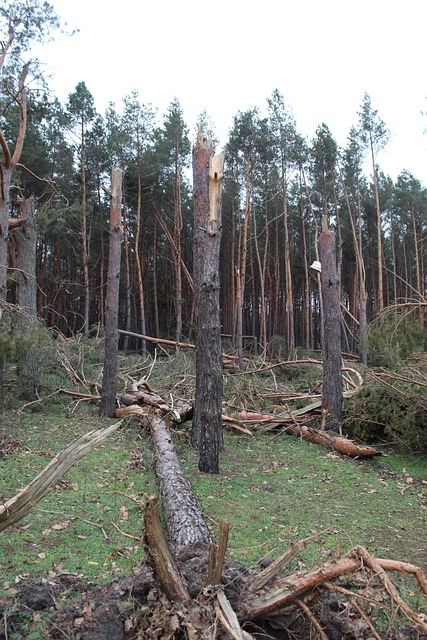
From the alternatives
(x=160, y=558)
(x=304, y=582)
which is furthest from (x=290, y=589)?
(x=160, y=558)

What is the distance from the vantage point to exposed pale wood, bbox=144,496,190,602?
2344mm

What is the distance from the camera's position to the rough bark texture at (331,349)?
834 cm

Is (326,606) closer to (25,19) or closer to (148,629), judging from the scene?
(148,629)

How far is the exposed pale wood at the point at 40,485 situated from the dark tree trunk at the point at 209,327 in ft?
12.7

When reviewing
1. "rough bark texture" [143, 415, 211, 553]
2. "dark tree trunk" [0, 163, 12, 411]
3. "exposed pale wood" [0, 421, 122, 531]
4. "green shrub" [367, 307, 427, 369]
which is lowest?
"rough bark texture" [143, 415, 211, 553]

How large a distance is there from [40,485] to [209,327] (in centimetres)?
424

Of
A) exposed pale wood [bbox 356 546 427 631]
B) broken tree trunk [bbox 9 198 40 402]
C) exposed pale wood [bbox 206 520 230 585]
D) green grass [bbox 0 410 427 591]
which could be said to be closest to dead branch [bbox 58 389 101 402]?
broken tree trunk [bbox 9 198 40 402]

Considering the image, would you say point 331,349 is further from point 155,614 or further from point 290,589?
point 155,614

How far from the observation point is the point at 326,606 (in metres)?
2.32

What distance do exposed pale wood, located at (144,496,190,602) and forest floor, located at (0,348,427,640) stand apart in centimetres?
26

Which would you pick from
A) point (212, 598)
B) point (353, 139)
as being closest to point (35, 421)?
point (212, 598)

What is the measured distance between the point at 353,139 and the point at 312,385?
56.8ft

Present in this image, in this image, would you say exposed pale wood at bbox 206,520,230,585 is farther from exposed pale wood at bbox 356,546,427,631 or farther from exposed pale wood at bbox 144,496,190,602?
exposed pale wood at bbox 356,546,427,631

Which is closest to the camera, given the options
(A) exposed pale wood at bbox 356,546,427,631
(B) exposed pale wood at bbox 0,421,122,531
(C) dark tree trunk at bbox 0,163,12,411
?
(A) exposed pale wood at bbox 356,546,427,631
